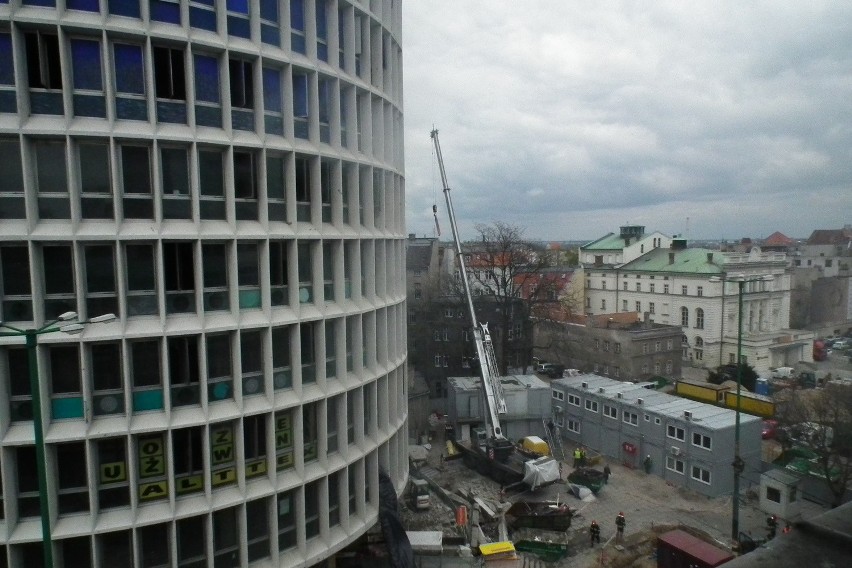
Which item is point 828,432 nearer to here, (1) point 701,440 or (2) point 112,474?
(1) point 701,440

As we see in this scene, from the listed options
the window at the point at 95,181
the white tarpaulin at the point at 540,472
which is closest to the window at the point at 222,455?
the window at the point at 95,181

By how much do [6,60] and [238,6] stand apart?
4.98m

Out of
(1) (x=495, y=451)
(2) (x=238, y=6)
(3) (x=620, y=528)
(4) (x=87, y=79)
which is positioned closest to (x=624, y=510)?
(3) (x=620, y=528)

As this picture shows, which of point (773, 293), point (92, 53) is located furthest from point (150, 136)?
point (773, 293)

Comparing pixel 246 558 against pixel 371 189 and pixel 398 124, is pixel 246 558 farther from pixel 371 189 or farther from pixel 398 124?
pixel 398 124

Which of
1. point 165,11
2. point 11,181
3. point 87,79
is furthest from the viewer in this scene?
point 165,11

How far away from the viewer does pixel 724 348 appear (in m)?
53.9

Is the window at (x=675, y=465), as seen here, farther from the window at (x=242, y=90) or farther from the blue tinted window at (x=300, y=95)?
the window at (x=242, y=90)

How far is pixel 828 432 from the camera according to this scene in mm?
27219

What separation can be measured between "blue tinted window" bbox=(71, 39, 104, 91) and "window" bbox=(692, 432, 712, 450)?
27002 mm

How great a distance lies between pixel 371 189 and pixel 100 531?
10.9 m

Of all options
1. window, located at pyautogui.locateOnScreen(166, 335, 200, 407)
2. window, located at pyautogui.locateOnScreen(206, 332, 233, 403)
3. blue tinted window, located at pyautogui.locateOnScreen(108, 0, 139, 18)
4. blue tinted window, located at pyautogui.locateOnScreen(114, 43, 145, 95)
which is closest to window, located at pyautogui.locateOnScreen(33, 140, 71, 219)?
blue tinted window, located at pyautogui.locateOnScreen(114, 43, 145, 95)

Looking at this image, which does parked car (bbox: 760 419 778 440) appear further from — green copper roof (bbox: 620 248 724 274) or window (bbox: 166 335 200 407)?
window (bbox: 166 335 200 407)

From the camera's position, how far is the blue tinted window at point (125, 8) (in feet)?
39.0
